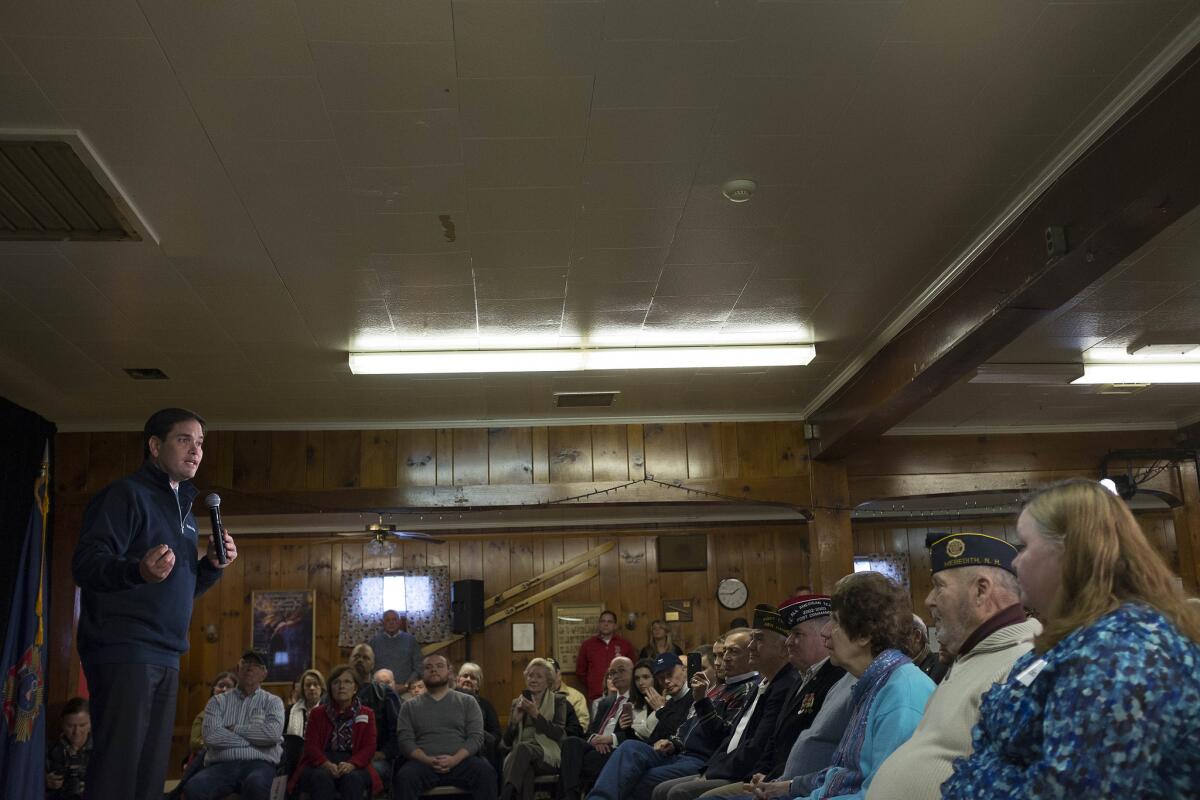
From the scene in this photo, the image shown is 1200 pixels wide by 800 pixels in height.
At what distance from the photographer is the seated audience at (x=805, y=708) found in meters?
3.23

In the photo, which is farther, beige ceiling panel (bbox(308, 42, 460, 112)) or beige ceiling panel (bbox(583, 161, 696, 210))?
beige ceiling panel (bbox(583, 161, 696, 210))

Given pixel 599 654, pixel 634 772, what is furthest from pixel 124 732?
pixel 599 654

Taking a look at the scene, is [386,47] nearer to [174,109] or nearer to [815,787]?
[174,109]

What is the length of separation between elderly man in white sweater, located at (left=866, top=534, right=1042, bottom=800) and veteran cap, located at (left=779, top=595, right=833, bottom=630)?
1.36 meters

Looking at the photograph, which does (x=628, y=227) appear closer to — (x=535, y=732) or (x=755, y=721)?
(x=755, y=721)

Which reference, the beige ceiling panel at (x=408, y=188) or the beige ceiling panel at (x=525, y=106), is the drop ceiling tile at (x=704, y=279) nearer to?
the beige ceiling panel at (x=408, y=188)

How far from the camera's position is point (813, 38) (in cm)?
301

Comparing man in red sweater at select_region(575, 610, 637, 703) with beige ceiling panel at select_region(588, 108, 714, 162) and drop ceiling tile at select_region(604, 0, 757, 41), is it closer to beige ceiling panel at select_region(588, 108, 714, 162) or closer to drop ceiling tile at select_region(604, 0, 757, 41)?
beige ceiling panel at select_region(588, 108, 714, 162)

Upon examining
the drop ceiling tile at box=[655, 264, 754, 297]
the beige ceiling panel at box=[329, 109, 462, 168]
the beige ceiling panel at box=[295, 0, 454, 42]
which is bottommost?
the drop ceiling tile at box=[655, 264, 754, 297]

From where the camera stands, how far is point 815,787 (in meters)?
3.03

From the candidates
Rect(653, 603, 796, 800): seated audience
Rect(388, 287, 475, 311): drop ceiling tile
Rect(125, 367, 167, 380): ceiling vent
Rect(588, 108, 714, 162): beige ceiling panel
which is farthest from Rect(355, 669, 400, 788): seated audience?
Rect(588, 108, 714, 162): beige ceiling panel

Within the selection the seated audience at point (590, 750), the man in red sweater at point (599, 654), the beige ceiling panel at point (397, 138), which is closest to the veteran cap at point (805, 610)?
the beige ceiling panel at point (397, 138)

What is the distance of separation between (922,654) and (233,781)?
14.5 ft

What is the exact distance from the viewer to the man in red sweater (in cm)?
1034
